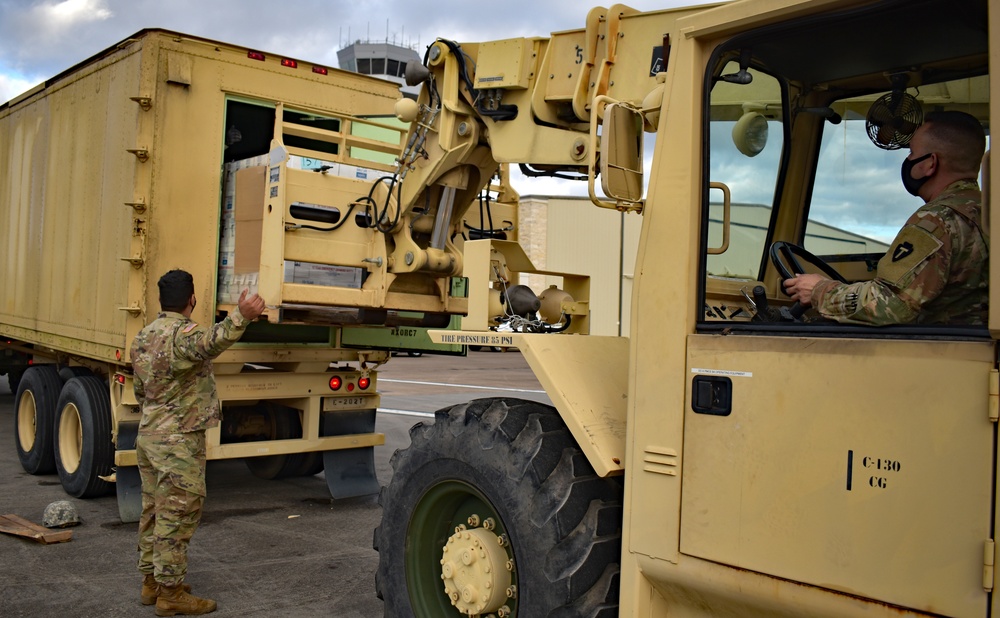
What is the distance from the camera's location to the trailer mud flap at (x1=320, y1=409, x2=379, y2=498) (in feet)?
25.9

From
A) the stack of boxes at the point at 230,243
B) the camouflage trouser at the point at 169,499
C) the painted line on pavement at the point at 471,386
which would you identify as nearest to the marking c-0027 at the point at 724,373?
the camouflage trouser at the point at 169,499

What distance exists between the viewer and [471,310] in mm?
4121

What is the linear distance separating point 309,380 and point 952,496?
19.6ft

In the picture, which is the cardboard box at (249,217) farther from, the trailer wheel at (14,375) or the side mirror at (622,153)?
the trailer wheel at (14,375)

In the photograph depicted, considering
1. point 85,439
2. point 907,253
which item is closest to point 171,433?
point 85,439

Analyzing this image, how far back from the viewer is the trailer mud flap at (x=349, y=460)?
7891mm

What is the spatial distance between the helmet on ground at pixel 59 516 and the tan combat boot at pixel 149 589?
191 cm

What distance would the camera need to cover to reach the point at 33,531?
21.1 feet

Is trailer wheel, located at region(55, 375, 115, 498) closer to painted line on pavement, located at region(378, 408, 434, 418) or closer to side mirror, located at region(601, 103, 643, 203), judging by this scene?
side mirror, located at region(601, 103, 643, 203)

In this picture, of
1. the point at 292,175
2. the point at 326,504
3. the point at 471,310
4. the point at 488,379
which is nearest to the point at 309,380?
the point at 326,504

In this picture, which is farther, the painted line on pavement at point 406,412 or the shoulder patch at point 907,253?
the painted line on pavement at point 406,412

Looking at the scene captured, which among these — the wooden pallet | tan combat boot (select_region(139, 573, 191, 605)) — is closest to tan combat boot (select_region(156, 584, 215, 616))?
tan combat boot (select_region(139, 573, 191, 605))

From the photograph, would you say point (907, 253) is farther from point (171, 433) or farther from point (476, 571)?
point (171, 433)

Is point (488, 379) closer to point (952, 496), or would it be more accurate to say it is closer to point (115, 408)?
point (115, 408)
